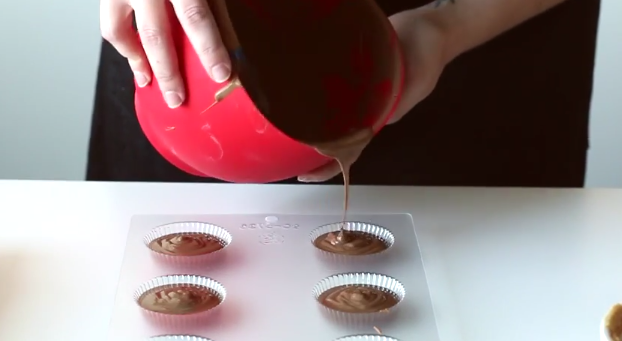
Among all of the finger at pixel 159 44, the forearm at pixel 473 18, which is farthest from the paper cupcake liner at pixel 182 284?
the forearm at pixel 473 18

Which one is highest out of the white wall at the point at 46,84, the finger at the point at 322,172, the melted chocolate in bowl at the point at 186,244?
the white wall at the point at 46,84

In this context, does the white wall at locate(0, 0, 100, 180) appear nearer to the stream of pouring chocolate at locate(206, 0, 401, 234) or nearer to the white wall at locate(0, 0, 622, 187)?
the white wall at locate(0, 0, 622, 187)

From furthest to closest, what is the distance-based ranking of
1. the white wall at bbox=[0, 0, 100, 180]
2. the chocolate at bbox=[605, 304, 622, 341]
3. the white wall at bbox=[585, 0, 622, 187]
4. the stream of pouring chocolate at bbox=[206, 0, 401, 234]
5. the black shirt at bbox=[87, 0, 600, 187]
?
the white wall at bbox=[585, 0, 622, 187], the white wall at bbox=[0, 0, 100, 180], the black shirt at bbox=[87, 0, 600, 187], the stream of pouring chocolate at bbox=[206, 0, 401, 234], the chocolate at bbox=[605, 304, 622, 341]

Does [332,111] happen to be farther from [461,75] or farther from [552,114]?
[552,114]

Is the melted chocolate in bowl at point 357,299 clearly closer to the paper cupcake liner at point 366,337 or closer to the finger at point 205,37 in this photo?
the paper cupcake liner at point 366,337

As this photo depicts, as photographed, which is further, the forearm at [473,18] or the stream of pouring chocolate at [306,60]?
the forearm at [473,18]

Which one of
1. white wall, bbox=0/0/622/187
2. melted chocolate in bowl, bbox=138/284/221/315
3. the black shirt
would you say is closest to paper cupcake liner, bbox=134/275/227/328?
melted chocolate in bowl, bbox=138/284/221/315

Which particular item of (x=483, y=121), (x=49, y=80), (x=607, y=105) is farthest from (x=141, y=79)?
(x=607, y=105)

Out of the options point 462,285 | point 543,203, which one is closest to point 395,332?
point 462,285
